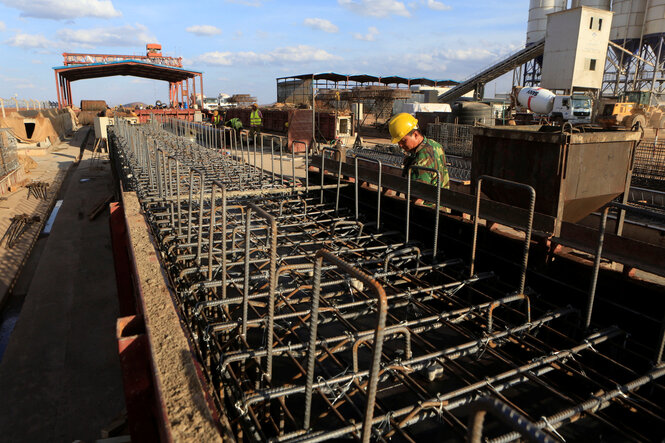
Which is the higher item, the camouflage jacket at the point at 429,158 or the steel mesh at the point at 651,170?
the camouflage jacket at the point at 429,158

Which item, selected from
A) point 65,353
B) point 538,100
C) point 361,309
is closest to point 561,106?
point 538,100

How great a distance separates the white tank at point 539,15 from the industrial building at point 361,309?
2481 inches

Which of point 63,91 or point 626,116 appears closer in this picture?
point 626,116

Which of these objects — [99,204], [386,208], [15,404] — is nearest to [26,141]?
[99,204]

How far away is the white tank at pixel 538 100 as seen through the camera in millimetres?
30266

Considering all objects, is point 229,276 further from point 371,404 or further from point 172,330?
point 371,404

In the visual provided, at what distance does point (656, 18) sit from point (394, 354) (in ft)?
235

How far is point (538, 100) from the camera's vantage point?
102ft

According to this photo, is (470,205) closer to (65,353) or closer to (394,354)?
(394,354)

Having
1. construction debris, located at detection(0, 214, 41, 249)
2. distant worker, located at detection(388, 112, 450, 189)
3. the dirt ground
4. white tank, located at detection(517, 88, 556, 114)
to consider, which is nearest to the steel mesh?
distant worker, located at detection(388, 112, 450, 189)

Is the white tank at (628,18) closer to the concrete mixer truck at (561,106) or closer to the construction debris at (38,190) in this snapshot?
the concrete mixer truck at (561,106)

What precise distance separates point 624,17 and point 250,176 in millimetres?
68129

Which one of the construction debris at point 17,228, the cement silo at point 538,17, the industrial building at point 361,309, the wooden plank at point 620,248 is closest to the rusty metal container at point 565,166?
the industrial building at point 361,309

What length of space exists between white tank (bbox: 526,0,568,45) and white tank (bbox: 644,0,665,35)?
468 inches
